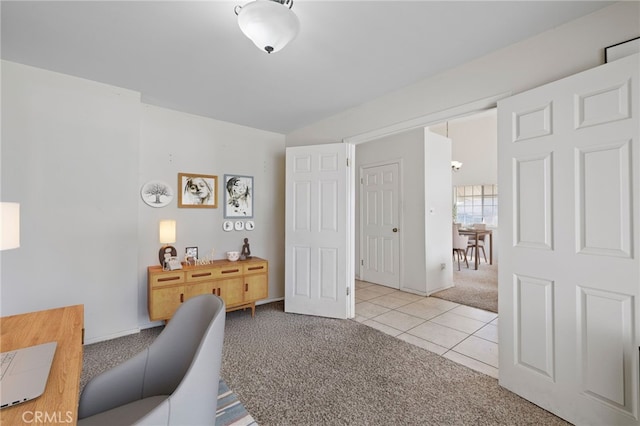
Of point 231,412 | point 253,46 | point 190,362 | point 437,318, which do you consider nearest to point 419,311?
point 437,318

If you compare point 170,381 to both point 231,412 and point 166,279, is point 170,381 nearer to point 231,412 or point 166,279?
point 231,412

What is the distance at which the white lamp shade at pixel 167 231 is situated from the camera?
2898mm

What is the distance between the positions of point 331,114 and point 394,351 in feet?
9.04

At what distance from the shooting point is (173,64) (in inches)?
87.6

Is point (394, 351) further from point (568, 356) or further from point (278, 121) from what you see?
point (278, 121)

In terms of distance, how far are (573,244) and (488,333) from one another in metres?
1.62

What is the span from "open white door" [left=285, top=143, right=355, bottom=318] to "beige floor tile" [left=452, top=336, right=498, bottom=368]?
1209mm

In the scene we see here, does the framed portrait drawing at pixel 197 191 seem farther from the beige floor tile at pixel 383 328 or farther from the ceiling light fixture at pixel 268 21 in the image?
the beige floor tile at pixel 383 328

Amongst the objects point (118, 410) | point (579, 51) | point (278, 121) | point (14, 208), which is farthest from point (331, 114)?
point (118, 410)

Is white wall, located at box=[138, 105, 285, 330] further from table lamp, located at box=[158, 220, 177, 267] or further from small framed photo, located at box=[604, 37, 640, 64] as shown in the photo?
small framed photo, located at box=[604, 37, 640, 64]

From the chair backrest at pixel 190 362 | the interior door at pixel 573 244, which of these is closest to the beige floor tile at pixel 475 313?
the interior door at pixel 573 244

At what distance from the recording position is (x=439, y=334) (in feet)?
9.14

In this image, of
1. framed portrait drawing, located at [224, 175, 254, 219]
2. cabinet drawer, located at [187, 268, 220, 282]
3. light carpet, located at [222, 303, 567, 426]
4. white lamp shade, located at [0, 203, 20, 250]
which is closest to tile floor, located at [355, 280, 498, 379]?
light carpet, located at [222, 303, 567, 426]

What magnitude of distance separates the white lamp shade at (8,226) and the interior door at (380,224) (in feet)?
13.8
